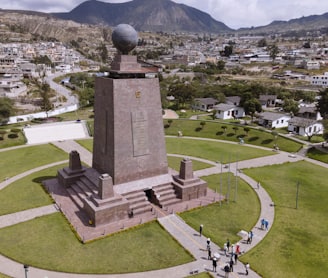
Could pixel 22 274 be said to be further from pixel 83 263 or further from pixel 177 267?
pixel 177 267

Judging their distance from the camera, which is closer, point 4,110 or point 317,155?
point 317,155

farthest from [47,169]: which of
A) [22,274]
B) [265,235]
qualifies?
[265,235]

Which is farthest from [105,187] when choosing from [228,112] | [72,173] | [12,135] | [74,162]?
[228,112]

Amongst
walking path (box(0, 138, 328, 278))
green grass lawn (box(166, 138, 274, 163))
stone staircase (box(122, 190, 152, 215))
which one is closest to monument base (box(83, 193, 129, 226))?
stone staircase (box(122, 190, 152, 215))

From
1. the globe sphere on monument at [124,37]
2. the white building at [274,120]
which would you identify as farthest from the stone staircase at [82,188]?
the white building at [274,120]

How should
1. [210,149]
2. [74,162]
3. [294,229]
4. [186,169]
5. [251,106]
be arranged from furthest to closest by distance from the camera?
1. [251,106]
2. [210,149]
3. [74,162]
4. [186,169]
5. [294,229]

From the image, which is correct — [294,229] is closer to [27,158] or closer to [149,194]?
[149,194]
